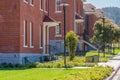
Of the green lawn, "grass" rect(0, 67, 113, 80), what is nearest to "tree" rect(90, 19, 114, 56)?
the green lawn

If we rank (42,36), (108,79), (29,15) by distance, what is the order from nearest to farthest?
1. (108,79)
2. (29,15)
3. (42,36)

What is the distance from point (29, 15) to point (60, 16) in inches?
864

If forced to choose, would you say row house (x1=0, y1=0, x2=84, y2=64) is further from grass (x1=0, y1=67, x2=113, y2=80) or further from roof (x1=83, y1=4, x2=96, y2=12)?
roof (x1=83, y1=4, x2=96, y2=12)

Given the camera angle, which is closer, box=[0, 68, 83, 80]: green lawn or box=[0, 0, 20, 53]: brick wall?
box=[0, 68, 83, 80]: green lawn

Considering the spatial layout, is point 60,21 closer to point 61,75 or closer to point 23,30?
point 23,30

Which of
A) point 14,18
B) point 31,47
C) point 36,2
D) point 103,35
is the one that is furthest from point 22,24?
point 103,35

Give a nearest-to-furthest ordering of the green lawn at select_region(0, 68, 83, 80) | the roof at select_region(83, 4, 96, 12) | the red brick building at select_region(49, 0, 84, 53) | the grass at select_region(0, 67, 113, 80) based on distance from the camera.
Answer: the grass at select_region(0, 67, 113, 80) < the green lawn at select_region(0, 68, 83, 80) < the red brick building at select_region(49, 0, 84, 53) < the roof at select_region(83, 4, 96, 12)

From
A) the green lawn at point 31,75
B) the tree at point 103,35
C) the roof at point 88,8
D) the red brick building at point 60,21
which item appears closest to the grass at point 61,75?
the green lawn at point 31,75

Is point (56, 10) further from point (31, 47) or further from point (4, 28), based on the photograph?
point (4, 28)

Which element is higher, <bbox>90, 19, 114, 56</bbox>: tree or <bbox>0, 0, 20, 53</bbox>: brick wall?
<bbox>0, 0, 20, 53</bbox>: brick wall

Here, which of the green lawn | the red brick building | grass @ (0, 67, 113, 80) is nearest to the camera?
grass @ (0, 67, 113, 80)

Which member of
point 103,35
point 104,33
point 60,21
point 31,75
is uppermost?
point 60,21

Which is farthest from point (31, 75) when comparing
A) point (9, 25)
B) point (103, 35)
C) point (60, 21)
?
point (103, 35)

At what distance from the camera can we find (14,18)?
Result: 108ft
